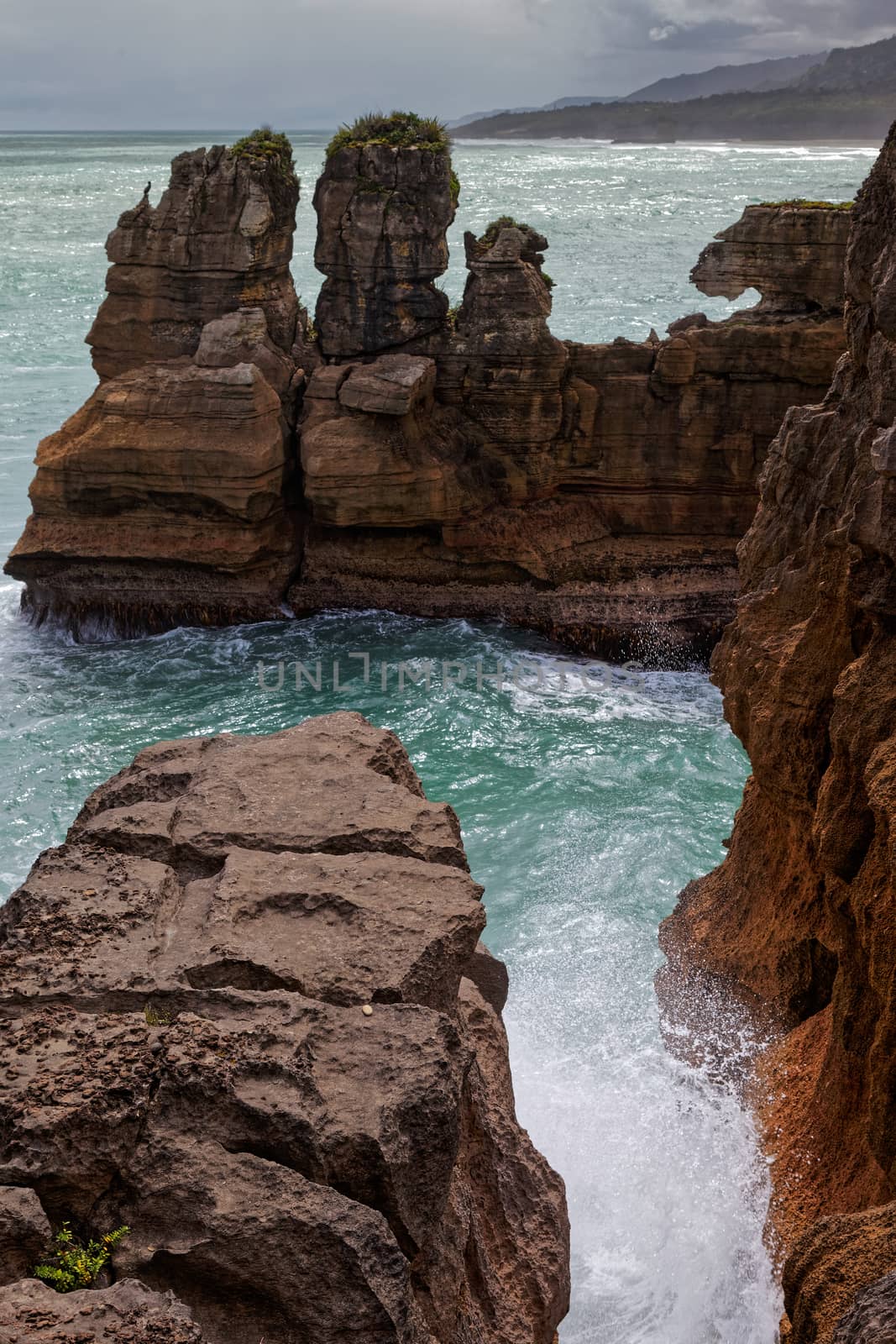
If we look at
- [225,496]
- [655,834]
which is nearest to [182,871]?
[655,834]

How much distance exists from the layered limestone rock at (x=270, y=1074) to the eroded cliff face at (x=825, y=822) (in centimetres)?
183

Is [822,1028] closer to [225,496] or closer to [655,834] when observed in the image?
[655,834]

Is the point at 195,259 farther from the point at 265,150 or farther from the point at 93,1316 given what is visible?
the point at 93,1316

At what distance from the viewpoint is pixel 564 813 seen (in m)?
15.7

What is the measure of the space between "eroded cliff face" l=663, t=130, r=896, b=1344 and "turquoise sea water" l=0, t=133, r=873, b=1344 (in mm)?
688

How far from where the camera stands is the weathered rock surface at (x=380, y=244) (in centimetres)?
2005

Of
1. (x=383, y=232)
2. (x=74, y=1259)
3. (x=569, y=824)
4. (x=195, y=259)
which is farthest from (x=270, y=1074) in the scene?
(x=195, y=259)

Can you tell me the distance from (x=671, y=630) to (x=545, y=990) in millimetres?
9557

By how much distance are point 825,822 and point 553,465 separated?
1395cm

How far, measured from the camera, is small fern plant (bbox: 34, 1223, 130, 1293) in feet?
14.0

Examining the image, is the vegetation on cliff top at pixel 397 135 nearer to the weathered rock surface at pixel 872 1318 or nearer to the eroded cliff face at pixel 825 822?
the eroded cliff face at pixel 825 822

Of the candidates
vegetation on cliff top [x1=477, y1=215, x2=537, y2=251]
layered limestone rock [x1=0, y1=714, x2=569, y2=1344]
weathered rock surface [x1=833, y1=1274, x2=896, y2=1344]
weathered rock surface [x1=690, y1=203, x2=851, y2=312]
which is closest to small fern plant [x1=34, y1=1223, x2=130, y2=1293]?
layered limestone rock [x1=0, y1=714, x2=569, y2=1344]

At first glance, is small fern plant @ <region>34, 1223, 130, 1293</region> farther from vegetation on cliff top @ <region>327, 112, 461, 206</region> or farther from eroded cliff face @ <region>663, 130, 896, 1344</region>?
vegetation on cliff top @ <region>327, 112, 461, 206</region>

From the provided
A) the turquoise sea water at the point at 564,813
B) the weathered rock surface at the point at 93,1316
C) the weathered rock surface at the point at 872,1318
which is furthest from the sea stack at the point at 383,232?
the weathered rock surface at the point at 93,1316
